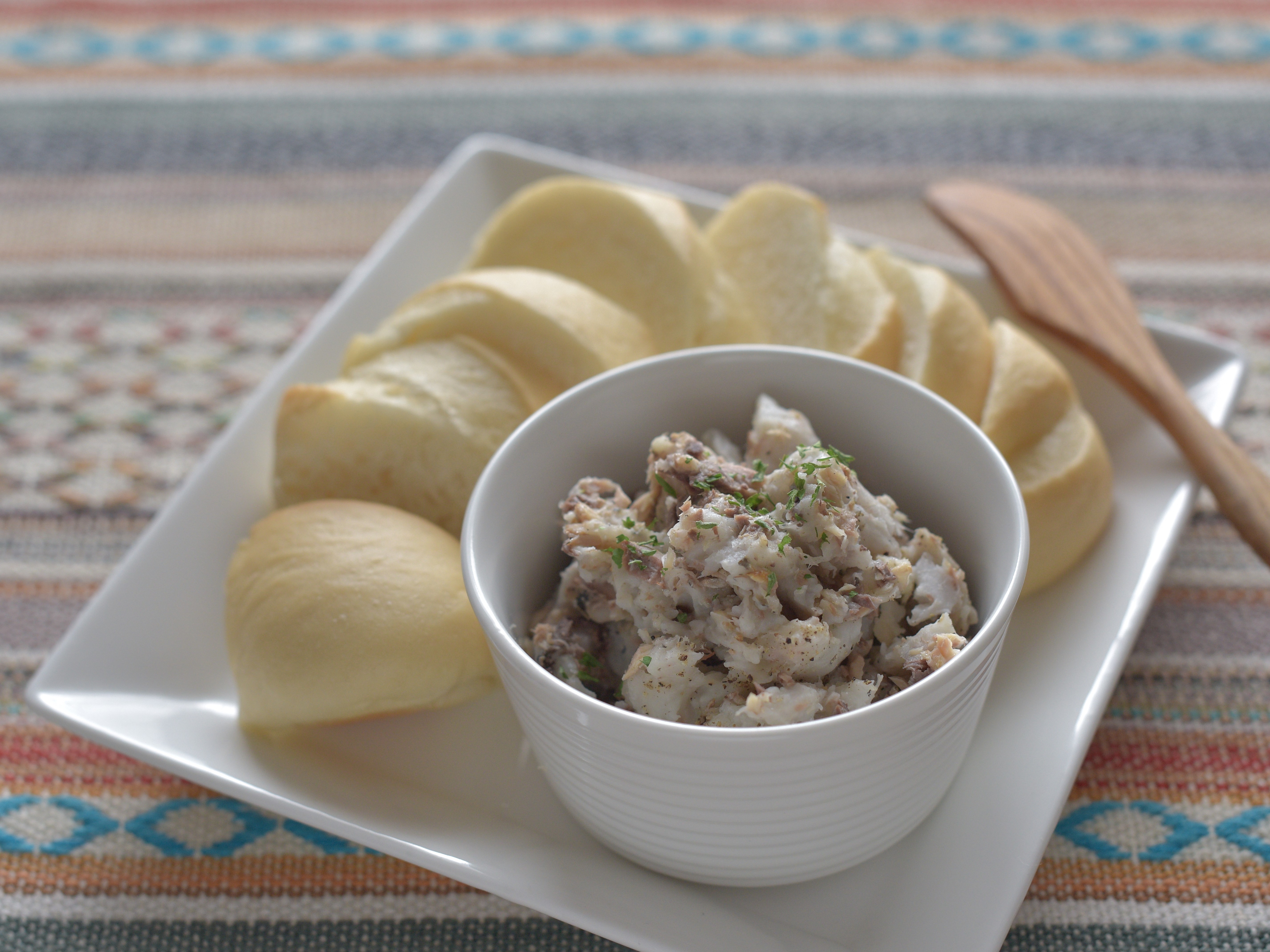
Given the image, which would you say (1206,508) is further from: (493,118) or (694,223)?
(493,118)

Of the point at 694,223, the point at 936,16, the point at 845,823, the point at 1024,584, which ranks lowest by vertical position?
the point at 845,823

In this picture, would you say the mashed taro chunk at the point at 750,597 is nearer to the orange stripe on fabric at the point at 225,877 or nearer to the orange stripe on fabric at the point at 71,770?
the orange stripe on fabric at the point at 225,877

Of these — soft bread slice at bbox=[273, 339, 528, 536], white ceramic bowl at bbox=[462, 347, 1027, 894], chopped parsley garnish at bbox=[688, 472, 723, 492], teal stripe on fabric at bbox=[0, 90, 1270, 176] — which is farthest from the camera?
teal stripe on fabric at bbox=[0, 90, 1270, 176]

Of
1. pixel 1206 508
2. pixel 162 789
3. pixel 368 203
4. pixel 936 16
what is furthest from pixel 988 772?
pixel 936 16

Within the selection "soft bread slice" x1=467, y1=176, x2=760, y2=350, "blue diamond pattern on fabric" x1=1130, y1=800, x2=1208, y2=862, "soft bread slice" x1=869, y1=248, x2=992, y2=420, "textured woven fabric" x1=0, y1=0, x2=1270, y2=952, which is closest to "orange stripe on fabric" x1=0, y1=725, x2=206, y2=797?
"textured woven fabric" x1=0, y1=0, x2=1270, y2=952

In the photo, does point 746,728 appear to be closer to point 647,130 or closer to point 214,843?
point 214,843

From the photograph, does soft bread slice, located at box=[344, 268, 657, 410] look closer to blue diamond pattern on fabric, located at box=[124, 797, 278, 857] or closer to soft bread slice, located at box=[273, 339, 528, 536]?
soft bread slice, located at box=[273, 339, 528, 536]

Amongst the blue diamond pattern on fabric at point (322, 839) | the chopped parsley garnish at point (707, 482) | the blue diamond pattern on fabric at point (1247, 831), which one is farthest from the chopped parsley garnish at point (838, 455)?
the blue diamond pattern on fabric at point (322, 839)
